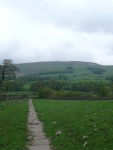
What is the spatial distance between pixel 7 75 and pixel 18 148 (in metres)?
36.2

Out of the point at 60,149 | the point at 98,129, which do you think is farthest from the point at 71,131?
the point at 60,149

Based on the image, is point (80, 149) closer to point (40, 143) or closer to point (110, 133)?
point (110, 133)

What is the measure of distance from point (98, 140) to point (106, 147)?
119 centimetres

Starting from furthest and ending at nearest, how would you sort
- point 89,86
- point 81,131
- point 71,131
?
point 89,86 → point 71,131 → point 81,131

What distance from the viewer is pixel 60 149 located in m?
13.2

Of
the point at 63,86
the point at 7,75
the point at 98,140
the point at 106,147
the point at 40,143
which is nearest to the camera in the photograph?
the point at 106,147

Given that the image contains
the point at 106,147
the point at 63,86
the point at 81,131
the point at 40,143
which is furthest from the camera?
the point at 63,86

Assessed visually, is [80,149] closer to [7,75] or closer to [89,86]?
[7,75]

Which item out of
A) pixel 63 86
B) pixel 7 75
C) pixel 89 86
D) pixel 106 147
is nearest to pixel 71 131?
pixel 106 147

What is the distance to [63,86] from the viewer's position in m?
194

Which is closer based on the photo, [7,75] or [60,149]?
[60,149]

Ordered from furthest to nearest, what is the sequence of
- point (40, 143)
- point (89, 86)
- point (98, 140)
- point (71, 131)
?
1. point (89, 86)
2. point (71, 131)
3. point (40, 143)
4. point (98, 140)

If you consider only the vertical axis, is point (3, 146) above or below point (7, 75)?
below

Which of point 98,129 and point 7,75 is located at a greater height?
point 7,75
